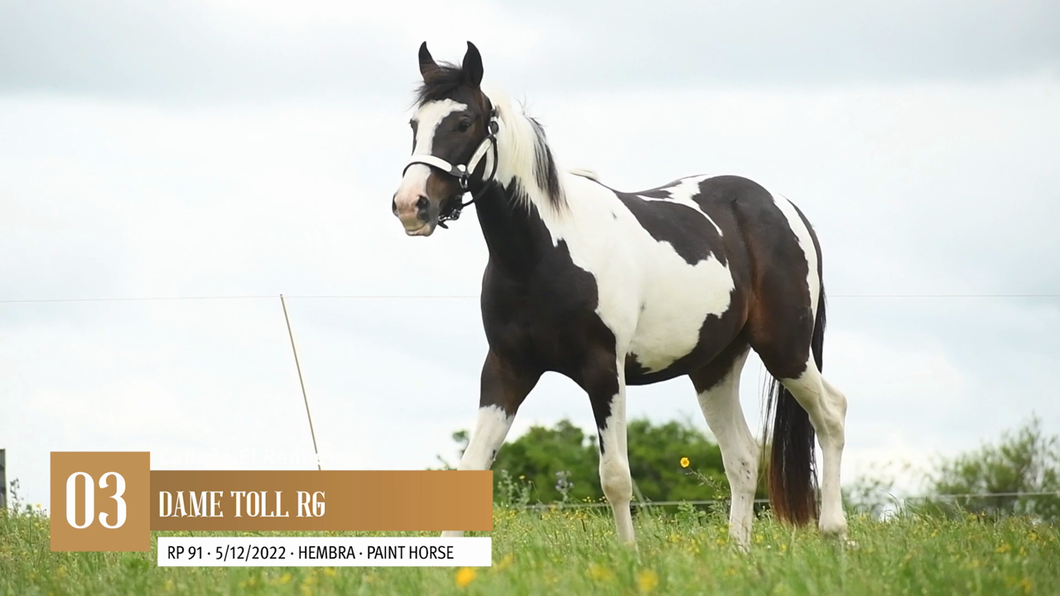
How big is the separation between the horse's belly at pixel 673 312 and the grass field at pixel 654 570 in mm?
873

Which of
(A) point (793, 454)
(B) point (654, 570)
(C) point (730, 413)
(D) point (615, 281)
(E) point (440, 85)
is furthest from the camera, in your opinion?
(A) point (793, 454)

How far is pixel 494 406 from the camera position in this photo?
5719 millimetres

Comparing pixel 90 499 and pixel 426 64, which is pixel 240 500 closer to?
pixel 90 499

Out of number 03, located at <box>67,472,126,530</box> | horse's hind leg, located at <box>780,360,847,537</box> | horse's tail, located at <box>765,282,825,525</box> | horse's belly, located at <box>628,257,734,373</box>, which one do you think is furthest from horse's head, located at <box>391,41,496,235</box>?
horse's tail, located at <box>765,282,825,525</box>

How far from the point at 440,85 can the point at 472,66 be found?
17 centimetres

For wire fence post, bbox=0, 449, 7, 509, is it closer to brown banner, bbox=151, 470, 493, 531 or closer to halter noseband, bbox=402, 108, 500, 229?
brown banner, bbox=151, 470, 493, 531

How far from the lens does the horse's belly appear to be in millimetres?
5992

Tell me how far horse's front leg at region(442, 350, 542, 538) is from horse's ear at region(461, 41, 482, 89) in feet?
4.00

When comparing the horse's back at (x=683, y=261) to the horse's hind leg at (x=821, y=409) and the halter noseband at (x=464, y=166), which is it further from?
the halter noseband at (x=464, y=166)

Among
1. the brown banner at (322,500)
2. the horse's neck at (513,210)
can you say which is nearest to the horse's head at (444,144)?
the horse's neck at (513,210)

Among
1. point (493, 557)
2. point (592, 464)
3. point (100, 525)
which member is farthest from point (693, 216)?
point (592, 464)

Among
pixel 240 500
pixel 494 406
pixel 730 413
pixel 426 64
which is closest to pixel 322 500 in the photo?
pixel 240 500

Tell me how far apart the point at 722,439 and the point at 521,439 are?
20.1 metres

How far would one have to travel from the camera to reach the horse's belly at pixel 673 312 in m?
5.99
